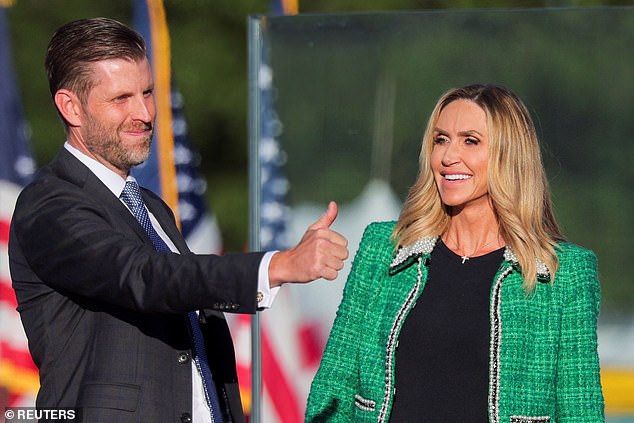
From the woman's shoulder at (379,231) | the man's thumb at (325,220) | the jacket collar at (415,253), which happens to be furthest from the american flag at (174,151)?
the man's thumb at (325,220)

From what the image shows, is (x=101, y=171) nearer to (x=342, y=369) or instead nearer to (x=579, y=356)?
(x=342, y=369)

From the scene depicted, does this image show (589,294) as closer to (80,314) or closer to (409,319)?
(409,319)

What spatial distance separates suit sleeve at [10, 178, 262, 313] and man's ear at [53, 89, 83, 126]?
0.73ft

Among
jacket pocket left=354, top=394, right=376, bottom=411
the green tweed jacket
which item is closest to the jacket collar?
the green tweed jacket

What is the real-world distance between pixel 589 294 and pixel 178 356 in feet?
3.50

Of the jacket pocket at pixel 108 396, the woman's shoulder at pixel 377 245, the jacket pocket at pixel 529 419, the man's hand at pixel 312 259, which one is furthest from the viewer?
the woman's shoulder at pixel 377 245

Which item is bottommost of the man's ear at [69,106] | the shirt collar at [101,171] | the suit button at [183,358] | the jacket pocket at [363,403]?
the jacket pocket at [363,403]

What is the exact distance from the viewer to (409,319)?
111 inches

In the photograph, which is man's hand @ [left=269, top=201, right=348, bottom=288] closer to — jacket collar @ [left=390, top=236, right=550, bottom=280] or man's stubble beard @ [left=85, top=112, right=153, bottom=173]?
man's stubble beard @ [left=85, top=112, right=153, bottom=173]

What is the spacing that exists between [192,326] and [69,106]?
0.59 meters

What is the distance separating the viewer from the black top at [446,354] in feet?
8.93

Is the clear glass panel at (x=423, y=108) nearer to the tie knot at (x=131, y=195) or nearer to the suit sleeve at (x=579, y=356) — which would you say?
the suit sleeve at (x=579, y=356)

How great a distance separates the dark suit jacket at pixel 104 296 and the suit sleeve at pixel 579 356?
3.11 feet

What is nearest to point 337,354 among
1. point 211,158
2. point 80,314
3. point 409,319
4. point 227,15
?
point 409,319
